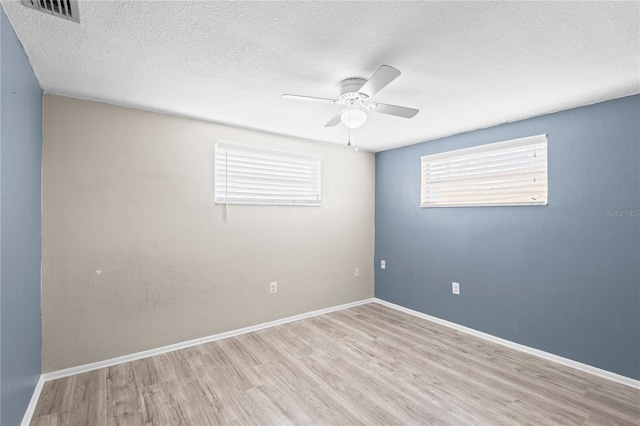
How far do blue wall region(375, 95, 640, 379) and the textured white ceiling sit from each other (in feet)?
1.11

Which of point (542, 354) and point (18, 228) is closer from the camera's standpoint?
point (18, 228)

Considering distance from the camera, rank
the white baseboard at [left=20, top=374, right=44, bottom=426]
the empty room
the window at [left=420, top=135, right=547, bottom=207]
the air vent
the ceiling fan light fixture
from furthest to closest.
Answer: the window at [left=420, top=135, right=547, bottom=207] → the ceiling fan light fixture → the white baseboard at [left=20, top=374, right=44, bottom=426] → the empty room → the air vent

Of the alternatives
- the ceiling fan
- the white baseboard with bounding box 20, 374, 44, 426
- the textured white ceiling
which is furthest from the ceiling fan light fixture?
the white baseboard with bounding box 20, 374, 44, 426

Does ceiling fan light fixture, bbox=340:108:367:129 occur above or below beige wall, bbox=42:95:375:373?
above

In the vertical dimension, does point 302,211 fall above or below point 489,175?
below

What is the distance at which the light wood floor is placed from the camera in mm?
1869

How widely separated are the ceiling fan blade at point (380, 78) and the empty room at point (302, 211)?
13mm

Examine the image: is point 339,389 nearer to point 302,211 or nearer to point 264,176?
point 302,211

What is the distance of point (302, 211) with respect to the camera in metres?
3.69

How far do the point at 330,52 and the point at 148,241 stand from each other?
2.22 meters

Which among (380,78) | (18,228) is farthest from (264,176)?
(18,228)

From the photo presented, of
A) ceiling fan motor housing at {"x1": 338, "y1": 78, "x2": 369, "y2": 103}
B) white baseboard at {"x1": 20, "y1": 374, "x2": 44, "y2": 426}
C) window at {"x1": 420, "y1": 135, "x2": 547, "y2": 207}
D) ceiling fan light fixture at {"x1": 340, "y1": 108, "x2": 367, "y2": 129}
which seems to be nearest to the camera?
Result: white baseboard at {"x1": 20, "y1": 374, "x2": 44, "y2": 426}

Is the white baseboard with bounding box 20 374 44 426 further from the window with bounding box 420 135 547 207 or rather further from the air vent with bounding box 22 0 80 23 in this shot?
the window with bounding box 420 135 547 207

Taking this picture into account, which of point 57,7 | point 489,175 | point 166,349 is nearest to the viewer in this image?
point 57,7
